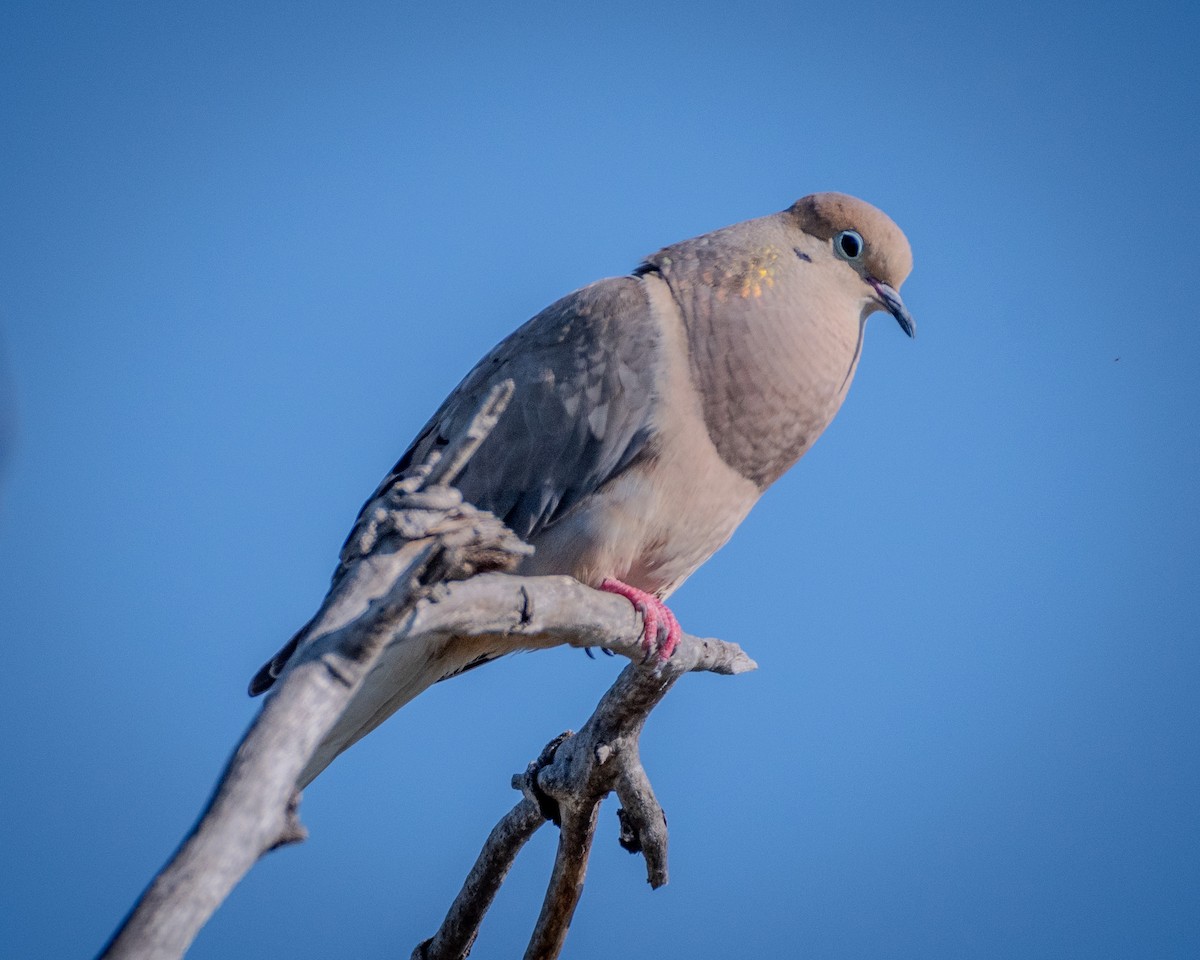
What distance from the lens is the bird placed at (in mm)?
3172

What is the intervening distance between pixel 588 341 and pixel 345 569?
0.90 m

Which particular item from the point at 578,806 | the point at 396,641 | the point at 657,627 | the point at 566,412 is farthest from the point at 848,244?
the point at 396,641

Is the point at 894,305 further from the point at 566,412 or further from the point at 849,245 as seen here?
the point at 566,412

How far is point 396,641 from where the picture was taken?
1848 mm

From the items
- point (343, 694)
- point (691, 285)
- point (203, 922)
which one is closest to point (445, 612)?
point (343, 694)

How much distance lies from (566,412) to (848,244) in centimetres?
100

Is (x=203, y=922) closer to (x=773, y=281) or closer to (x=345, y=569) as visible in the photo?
(x=345, y=569)

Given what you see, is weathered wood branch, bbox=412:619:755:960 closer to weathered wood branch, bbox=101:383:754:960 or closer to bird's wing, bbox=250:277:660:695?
weathered wood branch, bbox=101:383:754:960

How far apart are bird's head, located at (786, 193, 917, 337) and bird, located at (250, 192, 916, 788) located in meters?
0.15

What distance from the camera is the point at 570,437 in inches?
128

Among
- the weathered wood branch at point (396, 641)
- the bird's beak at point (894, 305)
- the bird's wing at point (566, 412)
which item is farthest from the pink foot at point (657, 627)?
the bird's beak at point (894, 305)

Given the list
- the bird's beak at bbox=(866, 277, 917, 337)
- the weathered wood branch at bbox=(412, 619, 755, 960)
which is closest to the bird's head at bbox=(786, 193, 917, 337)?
the bird's beak at bbox=(866, 277, 917, 337)

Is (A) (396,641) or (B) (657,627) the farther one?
(B) (657,627)

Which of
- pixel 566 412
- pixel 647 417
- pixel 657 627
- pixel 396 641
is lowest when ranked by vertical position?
pixel 396 641
